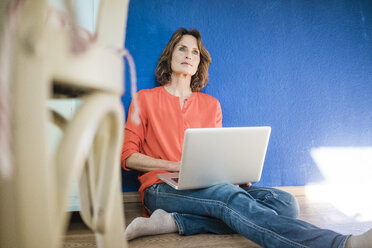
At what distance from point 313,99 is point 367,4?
29.4 inches

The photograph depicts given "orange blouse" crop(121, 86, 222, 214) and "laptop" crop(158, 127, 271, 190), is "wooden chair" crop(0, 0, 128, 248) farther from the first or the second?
"orange blouse" crop(121, 86, 222, 214)

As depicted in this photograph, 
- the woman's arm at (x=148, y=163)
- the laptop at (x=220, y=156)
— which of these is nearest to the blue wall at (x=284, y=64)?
the woman's arm at (x=148, y=163)

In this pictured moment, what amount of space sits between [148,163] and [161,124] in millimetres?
224

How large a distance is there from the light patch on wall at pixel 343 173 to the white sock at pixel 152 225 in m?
1.09

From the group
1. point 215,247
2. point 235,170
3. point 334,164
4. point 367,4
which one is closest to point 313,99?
point 334,164

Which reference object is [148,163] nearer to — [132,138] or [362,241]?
[132,138]

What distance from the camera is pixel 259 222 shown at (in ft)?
2.92

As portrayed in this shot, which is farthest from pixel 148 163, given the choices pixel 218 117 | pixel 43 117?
pixel 43 117

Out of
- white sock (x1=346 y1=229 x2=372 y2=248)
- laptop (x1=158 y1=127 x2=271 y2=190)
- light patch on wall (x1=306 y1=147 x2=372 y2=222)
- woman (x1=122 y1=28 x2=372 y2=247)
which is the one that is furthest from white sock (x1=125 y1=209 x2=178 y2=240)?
light patch on wall (x1=306 y1=147 x2=372 y2=222)

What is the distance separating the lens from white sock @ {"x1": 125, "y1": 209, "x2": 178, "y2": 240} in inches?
38.5

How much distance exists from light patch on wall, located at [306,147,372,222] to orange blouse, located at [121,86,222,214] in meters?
0.84

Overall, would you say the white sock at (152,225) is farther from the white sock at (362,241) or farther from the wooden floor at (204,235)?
the white sock at (362,241)

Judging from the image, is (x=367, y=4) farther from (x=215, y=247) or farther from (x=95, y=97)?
(x=95, y=97)

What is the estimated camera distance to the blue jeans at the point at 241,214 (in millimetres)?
798
